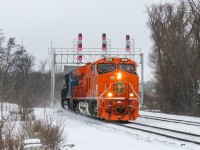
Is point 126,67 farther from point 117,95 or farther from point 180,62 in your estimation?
point 180,62

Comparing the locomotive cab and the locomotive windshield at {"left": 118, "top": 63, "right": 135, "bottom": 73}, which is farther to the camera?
the locomotive windshield at {"left": 118, "top": 63, "right": 135, "bottom": 73}

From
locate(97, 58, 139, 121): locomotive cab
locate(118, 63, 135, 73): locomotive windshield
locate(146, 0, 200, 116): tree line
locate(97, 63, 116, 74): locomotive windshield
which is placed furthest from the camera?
locate(146, 0, 200, 116): tree line

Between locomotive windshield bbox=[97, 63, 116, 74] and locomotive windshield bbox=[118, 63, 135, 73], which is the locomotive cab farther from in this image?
locomotive windshield bbox=[118, 63, 135, 73]

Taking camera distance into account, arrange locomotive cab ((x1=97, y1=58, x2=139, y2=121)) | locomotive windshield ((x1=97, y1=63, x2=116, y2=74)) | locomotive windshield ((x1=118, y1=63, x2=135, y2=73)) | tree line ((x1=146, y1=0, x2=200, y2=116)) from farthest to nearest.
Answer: tree line ((x1=146, y1=0, x2=200, y2=116)) < locomotive windshield ((x1=118, y1=63, x2=135, y2=73)) < locomotive windshield ((x1=97, y1=63, x2=116, y2=74)) < locomotive cab ((x1=97, y1=58, x2=139, y2=121))

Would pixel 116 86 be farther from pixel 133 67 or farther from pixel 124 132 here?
pixel 124 132

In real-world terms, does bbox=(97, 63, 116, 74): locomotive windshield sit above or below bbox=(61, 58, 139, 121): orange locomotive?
above

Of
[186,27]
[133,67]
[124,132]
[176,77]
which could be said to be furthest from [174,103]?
[124,132]

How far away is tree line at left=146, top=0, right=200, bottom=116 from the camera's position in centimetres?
3134

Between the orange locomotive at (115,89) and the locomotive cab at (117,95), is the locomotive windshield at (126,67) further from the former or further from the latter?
the locomotive cab at (117,95)

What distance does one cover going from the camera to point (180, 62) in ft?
110

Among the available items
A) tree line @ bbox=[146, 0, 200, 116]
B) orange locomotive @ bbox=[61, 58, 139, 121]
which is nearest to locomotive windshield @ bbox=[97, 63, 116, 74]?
orange locomotive @ bbox=[61, 58, 139, 121]

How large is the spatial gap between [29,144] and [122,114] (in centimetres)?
1156

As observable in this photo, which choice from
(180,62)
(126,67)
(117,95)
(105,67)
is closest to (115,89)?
(117,95)

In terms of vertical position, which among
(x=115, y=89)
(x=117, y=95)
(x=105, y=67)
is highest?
(x=105, y=67)
